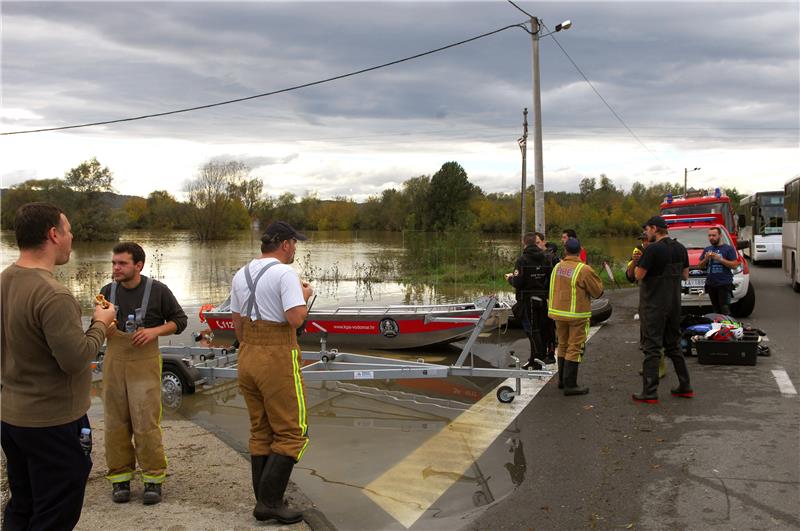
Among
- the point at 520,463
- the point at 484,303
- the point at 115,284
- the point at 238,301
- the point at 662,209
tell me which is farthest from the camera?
the point at 662,209

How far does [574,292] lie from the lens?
7676 millimetres

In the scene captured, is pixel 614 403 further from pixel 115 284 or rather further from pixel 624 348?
pixel 115 284

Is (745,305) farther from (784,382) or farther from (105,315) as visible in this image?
(105,315)

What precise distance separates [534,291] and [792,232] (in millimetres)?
12825

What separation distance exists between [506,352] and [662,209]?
10.4 m

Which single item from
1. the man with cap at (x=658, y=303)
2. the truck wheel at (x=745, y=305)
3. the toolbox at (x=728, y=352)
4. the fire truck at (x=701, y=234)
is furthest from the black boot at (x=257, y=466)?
the truck wheel at (x=745, y=305)

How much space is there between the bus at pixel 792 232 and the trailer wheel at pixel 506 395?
13.4m

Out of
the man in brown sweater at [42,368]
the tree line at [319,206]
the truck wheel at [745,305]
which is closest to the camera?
the man in brown sweater at [42,368]

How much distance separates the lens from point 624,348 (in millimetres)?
10766

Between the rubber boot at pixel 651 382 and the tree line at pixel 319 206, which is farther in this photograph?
the tree line at pixel 319 206

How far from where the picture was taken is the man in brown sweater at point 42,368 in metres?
3.06

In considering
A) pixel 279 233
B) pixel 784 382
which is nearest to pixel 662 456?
pixel 784 382

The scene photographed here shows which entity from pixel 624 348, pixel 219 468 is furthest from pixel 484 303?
pixel 219 468

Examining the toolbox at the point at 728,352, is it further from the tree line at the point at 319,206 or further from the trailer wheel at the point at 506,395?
the tree line at the point at 319,206
